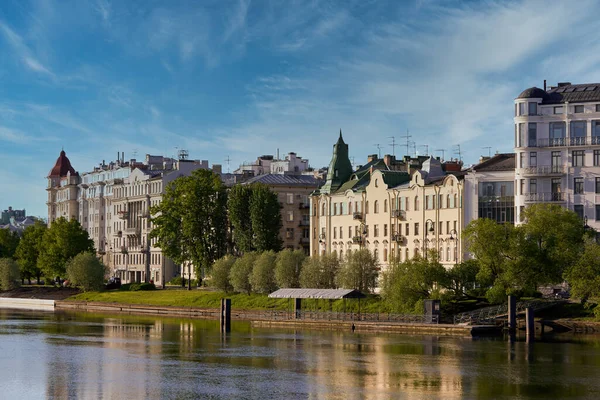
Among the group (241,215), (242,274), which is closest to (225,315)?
(242,274)

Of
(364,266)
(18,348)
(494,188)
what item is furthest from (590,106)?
(18,348)

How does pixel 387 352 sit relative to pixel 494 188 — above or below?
below

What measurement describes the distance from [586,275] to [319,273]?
36.5m

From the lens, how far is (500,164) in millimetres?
126375

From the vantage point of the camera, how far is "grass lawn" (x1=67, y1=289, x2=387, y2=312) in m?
121

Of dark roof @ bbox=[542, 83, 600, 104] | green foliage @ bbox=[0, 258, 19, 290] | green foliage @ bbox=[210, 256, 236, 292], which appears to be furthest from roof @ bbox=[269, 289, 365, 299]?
green foliage @ bbox=[0, 258, 19, 290]

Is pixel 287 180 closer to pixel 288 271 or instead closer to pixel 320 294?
pixel 288 271

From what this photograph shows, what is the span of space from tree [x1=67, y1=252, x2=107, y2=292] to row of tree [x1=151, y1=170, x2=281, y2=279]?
13797 mm

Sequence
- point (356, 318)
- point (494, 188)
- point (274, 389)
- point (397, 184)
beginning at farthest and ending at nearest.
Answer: point (397, 184) < point (494, 188) < point (356, 318) < point (274, 389)

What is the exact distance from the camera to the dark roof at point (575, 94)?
118006mm

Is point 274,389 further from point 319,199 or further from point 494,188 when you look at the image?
point 319,199

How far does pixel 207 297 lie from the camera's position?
14362 centimetres

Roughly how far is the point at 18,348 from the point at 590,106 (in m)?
63.6

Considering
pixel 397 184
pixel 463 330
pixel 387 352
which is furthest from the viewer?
pixel 397 184
